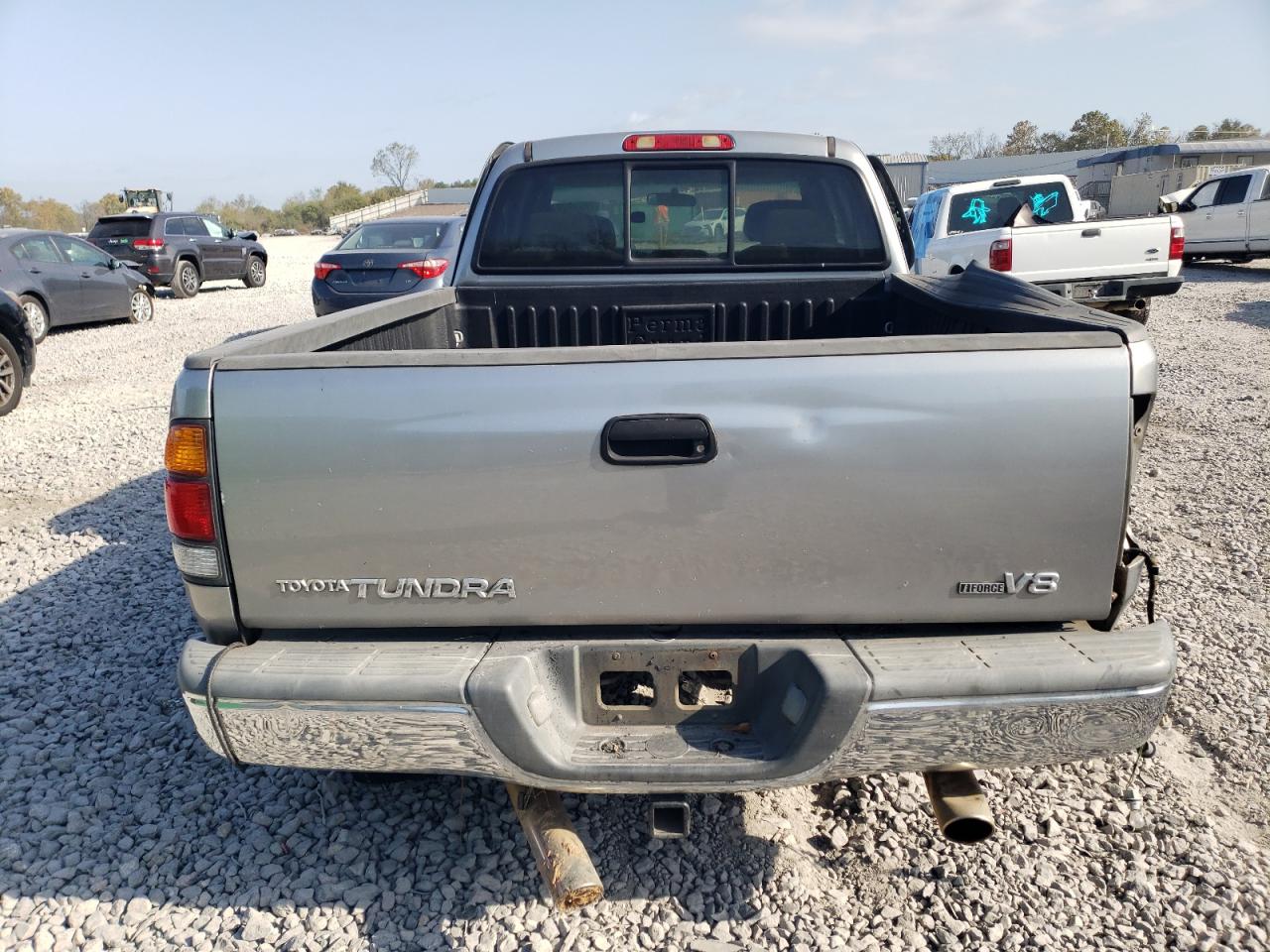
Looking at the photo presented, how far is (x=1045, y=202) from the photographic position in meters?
12.3

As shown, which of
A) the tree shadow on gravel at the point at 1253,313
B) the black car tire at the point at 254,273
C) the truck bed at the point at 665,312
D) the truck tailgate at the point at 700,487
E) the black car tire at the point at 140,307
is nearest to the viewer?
the truck tailgate at the point at 700,487

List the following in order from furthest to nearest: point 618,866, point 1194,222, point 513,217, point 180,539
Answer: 1. point 1194,222
2. point 513,217
3. point 618,866
4. point 180,539

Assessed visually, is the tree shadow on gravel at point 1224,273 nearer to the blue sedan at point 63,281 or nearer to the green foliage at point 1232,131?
the blue sedan at point 63,281

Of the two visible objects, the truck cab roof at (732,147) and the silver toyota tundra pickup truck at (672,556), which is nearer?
the silver toyota tundra pickup truck at (672,556)

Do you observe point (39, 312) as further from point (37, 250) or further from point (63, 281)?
point (37, 250)

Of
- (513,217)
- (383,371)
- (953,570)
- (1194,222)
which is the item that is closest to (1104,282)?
(513,217)

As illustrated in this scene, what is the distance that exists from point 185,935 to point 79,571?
313 centimetres

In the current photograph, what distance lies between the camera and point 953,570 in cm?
205

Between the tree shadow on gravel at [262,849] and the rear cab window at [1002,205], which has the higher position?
Answer: the rear cab window at [1002,205]

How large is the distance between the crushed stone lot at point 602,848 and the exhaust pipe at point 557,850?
388 millimetres

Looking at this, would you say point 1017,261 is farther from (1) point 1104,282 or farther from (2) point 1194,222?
(2) point 1194,222

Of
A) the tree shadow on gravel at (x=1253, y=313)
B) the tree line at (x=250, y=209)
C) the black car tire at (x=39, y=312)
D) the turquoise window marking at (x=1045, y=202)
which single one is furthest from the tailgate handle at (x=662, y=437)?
the tree line at (x=250, y=209)

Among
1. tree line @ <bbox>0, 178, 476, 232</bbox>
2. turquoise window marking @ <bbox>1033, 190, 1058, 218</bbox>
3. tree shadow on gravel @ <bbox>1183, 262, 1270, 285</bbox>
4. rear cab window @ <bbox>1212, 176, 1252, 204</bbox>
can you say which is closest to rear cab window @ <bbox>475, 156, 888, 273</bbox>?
turquoise window marking @ <bbox>1033, 190, 1058, 218</bbox>

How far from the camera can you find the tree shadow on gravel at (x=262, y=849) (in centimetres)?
246
